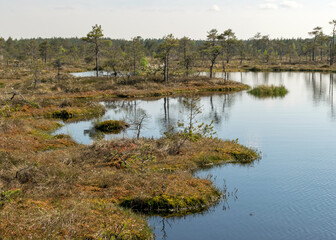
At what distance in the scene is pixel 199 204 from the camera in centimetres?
1944

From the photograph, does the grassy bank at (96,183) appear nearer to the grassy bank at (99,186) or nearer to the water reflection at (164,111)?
the grassy bank at (99,186)

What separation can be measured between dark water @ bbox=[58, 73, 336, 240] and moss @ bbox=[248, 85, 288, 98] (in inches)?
620

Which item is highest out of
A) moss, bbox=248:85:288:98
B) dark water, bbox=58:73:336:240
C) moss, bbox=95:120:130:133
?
moss, bbox=248:85:288:98

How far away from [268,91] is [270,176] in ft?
165

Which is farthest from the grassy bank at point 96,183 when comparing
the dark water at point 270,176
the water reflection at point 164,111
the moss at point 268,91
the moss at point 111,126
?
the moss at point 268,91

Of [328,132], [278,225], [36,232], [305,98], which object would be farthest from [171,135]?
[305,98]

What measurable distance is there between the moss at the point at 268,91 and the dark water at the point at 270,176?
15.8 meters

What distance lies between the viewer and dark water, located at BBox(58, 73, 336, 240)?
1722cm

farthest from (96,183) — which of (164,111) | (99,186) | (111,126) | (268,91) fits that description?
(268,91)

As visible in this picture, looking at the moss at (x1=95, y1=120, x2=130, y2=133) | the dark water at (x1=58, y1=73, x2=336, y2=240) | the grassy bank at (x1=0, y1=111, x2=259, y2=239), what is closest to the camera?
the grassy bank at (x1=0, y1=111, x2=259, y2=239)

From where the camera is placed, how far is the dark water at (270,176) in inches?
678

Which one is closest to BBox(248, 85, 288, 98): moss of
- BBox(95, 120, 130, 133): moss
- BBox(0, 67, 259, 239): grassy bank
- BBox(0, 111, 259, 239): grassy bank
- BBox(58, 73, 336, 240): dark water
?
BBox(58, 73, 336, 240): dark water

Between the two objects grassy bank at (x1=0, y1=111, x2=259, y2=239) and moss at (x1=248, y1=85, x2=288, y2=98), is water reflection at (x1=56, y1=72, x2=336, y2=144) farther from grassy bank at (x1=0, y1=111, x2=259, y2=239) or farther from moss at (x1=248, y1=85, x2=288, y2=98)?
grassy bank at (x1=0, y1=111, x2=259, y2=239)

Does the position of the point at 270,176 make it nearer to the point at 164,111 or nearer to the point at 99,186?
the point at 99,186
